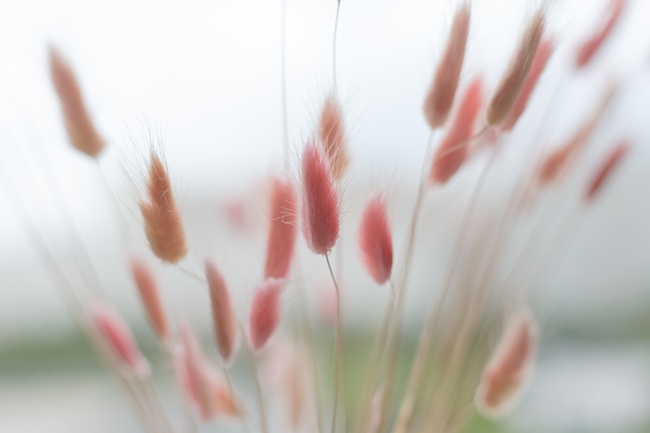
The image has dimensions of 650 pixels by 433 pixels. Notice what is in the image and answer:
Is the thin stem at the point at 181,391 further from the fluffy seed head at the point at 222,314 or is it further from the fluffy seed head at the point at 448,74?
the fluffy seed head at the point at 448,74

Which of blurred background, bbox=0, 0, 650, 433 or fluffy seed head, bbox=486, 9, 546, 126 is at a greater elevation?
fluffy seed head, bbox=486, 9, 546, 126

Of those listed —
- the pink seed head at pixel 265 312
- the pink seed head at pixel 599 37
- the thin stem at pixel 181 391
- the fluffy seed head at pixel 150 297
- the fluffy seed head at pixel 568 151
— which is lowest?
the thin stem at pixel 181 391

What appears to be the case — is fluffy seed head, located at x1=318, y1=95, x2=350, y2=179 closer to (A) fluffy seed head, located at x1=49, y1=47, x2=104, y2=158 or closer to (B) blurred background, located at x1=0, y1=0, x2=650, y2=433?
(B) blurred background, located at x1=0, y1=0, x2=650, y2=433

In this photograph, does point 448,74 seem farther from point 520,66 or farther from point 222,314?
point 222,314

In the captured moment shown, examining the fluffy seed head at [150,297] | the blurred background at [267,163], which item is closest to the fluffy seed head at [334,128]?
the blurred background at [267,163]

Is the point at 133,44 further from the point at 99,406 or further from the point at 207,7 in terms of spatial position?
the point at 99,406

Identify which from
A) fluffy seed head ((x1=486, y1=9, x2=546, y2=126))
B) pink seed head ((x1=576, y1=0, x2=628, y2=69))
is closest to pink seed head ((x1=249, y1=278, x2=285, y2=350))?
fluffy seed head ((x1=486, y1=9, x2=546, y2=126))
